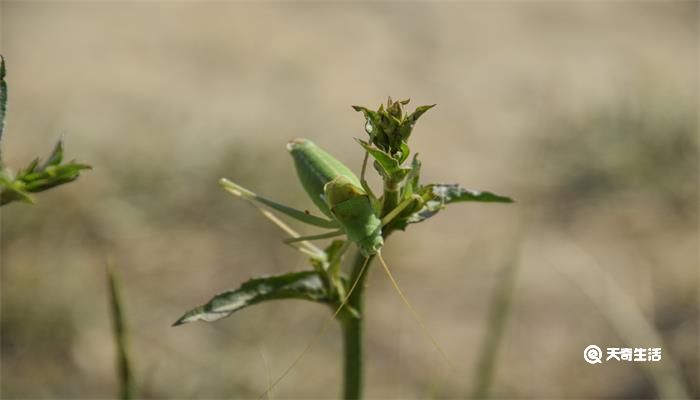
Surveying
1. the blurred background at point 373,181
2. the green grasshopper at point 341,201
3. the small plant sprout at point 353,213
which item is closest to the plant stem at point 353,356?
the small plant sprout at point 353,213

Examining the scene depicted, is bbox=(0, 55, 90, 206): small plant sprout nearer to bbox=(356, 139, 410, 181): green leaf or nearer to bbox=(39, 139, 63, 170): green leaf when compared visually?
bbox=(39, 139, 63, 170): green leaf

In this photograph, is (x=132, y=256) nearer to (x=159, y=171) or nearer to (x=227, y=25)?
(x=159, y=171)

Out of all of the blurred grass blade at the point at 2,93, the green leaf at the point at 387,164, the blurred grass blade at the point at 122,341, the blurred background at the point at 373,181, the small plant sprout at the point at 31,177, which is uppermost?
the blurred background at the point at 373,181

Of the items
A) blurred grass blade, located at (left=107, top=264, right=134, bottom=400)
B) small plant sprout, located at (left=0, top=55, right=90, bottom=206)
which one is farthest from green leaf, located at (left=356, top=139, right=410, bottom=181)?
blurred grass blade, located at (left=107, top=264, right=134, bottom=400)

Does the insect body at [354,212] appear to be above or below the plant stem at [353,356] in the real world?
above

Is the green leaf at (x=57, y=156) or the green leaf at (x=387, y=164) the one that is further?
the green leaf at (x=57, y=156)

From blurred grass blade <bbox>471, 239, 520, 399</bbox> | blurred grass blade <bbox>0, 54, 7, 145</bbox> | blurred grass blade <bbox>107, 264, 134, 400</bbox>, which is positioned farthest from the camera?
blurred grass blade <bbox>471, 239, 520, 399</bbox>

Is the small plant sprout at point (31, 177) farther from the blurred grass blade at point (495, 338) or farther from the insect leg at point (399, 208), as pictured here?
the blurred grass blade at point (495, 338)

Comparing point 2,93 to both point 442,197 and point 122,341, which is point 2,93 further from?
point 442,197
